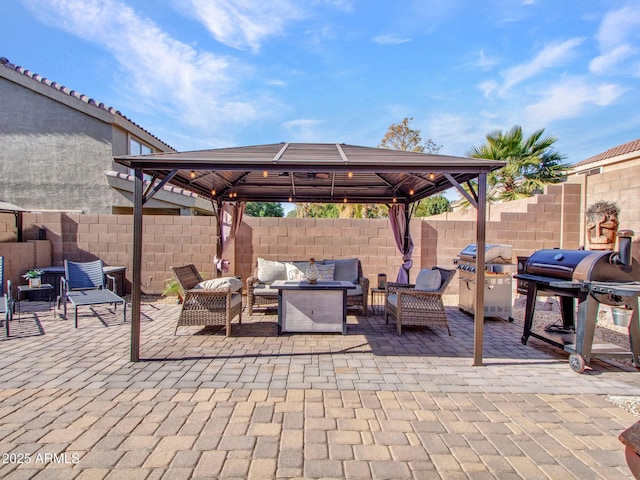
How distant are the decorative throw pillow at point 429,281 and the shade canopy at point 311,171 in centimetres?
144

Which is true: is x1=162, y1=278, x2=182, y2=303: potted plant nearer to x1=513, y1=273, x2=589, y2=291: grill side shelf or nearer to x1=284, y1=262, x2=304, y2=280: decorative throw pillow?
x1=284, y1=262, x2=304, y2=280: decorative throw pillow

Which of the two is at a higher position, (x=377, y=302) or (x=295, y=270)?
(x=295, y=270)

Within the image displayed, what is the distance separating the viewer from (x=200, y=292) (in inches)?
193

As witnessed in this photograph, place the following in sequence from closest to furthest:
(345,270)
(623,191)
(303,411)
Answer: (303,411) → (345,270) → (623,191)

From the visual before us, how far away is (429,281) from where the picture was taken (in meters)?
5.36

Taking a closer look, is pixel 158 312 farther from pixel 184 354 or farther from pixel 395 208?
pixel 395 208

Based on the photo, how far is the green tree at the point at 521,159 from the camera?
9109 mm

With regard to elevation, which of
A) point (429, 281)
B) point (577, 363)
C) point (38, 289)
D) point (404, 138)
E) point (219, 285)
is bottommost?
point (577, 363)

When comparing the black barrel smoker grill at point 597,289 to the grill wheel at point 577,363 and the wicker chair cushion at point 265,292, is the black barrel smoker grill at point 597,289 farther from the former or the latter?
the wicker chair cushion at point 265,292

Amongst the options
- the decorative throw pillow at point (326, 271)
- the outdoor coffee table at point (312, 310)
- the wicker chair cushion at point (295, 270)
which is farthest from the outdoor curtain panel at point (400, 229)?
the outdoor coffee table at point (312, 310)

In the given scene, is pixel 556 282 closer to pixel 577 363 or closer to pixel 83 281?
pixel 577 363

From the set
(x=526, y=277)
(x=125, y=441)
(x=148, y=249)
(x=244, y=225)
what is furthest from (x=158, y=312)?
(x=526, y=277)

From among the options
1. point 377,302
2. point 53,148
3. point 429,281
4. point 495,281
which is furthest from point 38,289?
point 495,281

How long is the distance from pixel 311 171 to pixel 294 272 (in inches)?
124
